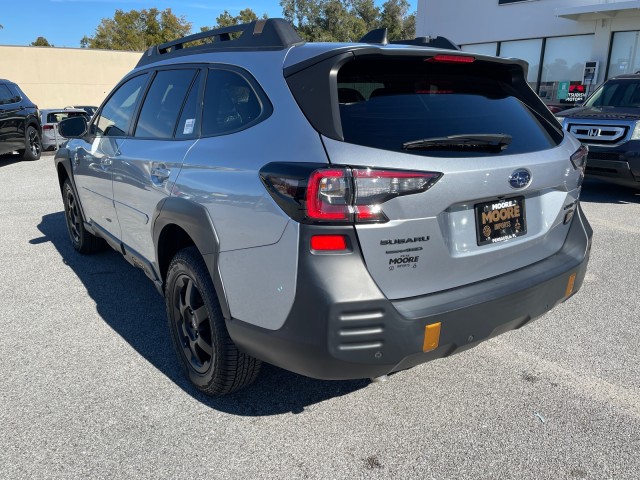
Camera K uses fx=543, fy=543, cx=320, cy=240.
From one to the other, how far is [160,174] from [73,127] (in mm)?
2179

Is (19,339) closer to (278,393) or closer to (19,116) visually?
(278,393)

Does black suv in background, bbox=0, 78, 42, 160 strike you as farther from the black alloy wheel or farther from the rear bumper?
the rear bumper

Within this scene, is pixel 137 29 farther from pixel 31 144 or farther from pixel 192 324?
pixel 192 324

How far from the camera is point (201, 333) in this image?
9.47ft

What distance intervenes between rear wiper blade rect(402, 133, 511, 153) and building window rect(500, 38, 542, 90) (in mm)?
18101

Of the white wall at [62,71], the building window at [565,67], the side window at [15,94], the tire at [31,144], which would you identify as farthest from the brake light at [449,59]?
the white wall at [62,71]

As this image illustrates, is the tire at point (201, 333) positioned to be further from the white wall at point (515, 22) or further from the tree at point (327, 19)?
the tree at point (327, 19)

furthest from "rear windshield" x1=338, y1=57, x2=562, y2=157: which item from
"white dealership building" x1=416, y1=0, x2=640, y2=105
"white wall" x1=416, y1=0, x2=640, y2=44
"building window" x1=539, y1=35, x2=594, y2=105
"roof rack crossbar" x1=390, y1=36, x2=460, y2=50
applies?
A: "white wall" x1=416, y1=0, x2=640, y2=44

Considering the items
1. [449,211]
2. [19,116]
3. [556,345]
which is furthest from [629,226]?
[19,116]

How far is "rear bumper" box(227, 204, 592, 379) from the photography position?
207cm

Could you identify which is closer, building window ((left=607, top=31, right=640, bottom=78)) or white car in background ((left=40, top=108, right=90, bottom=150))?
white car in background ((left=40, top=108, right=90, bottom=150))

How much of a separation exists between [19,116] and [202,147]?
1185 centimetres

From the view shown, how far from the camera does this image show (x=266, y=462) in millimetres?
2418

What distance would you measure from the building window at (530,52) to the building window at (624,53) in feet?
8.39
